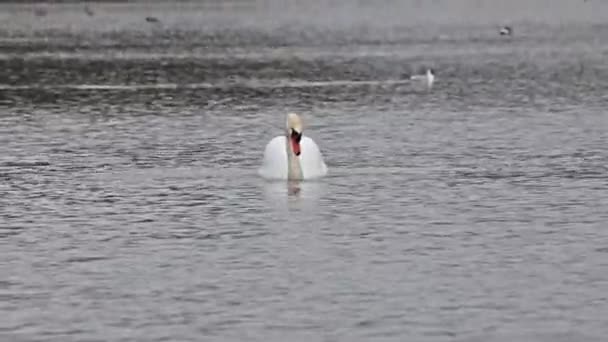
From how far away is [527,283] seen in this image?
21125 mm

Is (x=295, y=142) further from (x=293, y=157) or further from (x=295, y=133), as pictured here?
(x=293, y=157)

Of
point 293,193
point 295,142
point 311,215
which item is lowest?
point 293,193

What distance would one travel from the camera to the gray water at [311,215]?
1942cm

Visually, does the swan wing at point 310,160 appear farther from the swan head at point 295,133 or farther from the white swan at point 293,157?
the swan head at point 295,133

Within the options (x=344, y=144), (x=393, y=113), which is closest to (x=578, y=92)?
(x=393, y=113)

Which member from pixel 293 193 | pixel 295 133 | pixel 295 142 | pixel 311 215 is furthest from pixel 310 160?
pixel 311 215

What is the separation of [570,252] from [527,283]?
238cm

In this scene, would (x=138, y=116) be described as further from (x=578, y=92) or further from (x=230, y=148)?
(x=578, y=92)

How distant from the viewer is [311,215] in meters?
27.1

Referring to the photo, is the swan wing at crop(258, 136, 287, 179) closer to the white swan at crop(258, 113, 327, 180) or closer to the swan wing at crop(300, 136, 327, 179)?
the white swan at crop(258, 113, 327, 180)

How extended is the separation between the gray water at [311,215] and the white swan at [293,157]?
0.49 m

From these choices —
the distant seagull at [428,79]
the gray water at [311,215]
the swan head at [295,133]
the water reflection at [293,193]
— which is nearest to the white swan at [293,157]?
the swan head at [295,133]

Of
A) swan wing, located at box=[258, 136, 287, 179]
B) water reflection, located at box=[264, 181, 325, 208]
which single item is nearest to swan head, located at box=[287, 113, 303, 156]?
swan wing, located at box=[258, 136, 287, 179]

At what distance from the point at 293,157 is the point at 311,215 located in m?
3.73
